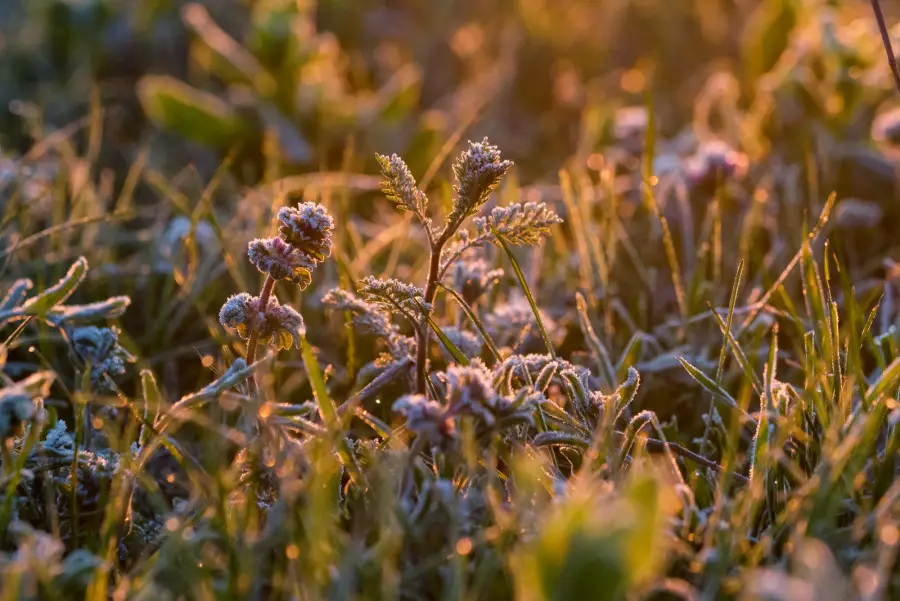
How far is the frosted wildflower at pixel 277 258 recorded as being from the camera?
1.17 meters

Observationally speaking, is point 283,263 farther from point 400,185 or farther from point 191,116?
point 191,116

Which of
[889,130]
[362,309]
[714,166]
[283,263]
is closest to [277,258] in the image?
[283,263]

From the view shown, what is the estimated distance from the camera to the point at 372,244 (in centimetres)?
195

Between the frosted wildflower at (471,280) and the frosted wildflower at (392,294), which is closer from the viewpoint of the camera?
the frosted wildflower at (392,294)

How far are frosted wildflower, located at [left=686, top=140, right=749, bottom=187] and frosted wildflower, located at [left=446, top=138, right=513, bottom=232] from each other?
42.0 inches

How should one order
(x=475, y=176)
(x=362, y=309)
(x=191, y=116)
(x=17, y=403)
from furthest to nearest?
(x=191, y=116) < (x=362, y=309) < (x=475, y=176) < (x=17, y=403)

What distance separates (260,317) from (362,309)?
0.43 ft

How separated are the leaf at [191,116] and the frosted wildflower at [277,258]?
1.65 meters

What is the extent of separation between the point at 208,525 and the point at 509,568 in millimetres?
329

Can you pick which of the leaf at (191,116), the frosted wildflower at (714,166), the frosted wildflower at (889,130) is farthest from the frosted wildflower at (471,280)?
the leaf at (191,116)

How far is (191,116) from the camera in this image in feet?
8.94

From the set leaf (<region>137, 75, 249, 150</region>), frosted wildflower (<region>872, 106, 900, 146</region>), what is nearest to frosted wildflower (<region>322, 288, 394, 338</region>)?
frosted wildflower (<region>872, 106, 900, 146</region>)

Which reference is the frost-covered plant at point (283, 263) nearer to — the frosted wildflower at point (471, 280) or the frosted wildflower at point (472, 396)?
the frosted wildflower at point (472, 396)

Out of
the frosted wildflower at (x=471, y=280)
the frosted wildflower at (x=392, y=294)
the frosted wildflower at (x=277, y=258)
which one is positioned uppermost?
the frosted wildflower at (x=277, y=258)
